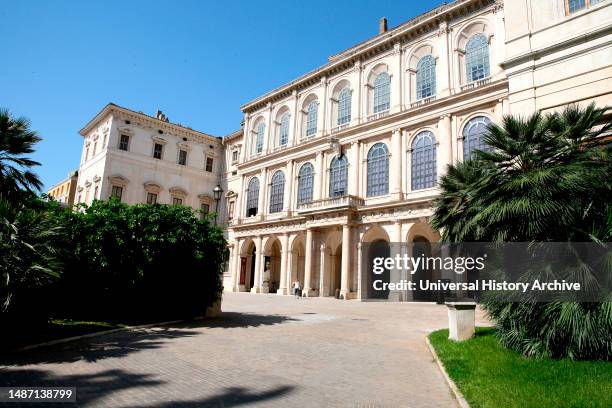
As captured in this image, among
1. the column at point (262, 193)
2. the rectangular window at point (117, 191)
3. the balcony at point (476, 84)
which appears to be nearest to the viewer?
the balcony at point (476, 84)

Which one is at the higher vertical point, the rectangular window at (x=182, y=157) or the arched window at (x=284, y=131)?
the arched window at (x=284, y=131)

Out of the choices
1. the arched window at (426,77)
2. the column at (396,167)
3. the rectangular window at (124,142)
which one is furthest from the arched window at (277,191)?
the rectangular window at (124,142)

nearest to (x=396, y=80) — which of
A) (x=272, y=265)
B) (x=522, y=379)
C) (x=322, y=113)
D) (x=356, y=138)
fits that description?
(x=356, y=138)

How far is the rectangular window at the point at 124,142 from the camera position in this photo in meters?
37.8

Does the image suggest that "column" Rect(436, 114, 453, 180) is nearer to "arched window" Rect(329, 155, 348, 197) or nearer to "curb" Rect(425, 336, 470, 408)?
"arched window" Rect(329, 155, 348, 197)

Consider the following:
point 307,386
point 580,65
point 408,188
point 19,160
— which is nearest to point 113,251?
point 19,160

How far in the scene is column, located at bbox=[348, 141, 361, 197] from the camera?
29.5 meters

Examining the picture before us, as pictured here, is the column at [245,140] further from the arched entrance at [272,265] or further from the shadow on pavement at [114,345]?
the shadow on pavement at [114,345]

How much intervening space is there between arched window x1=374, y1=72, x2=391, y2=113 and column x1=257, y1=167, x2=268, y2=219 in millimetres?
12691

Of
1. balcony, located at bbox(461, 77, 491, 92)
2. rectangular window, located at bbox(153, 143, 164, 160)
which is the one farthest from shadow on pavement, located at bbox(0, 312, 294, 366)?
rectangular window, located at bbox(153, 143, 164, 160)

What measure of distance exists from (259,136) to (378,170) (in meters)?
16.2

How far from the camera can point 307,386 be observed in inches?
229

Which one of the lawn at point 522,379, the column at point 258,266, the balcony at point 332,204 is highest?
the balcony at point 332,204

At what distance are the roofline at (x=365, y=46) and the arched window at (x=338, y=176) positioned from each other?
28.1 feet
